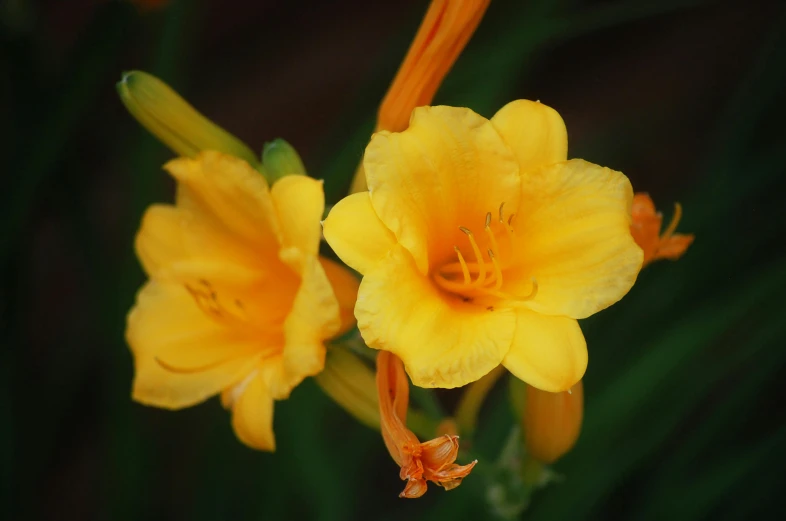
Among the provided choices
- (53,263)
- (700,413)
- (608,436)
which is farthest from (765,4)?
(53,263)

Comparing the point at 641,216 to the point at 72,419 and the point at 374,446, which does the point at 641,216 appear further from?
the point at 72,419

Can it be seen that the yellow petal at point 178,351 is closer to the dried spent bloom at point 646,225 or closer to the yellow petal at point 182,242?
the yellow petal at point 182,242

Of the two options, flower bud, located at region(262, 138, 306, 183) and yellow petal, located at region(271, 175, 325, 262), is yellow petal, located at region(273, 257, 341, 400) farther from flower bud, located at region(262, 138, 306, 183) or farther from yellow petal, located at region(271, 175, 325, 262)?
flower bud, located at region(262, 138, 306, 183)

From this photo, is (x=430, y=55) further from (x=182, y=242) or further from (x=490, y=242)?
(x=182, y=242)

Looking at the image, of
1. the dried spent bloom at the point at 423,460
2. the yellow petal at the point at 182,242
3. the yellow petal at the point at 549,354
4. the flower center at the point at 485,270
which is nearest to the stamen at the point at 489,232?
the flower center at the point at 485,270

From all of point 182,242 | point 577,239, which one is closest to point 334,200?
point 182,242
